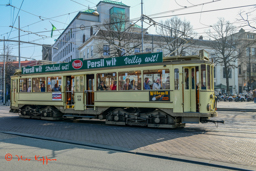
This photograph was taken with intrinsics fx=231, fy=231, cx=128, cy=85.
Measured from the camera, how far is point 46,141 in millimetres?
7855

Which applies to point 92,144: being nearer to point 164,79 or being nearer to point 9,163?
point 9,163

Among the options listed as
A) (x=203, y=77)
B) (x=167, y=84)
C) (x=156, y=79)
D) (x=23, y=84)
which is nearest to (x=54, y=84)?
(x=23, y=84)

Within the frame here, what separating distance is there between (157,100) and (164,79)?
934 mm

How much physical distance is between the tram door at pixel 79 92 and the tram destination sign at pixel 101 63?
0.59 meters

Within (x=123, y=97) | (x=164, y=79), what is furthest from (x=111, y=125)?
(x=164, y=79)

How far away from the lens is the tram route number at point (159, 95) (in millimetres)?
9579

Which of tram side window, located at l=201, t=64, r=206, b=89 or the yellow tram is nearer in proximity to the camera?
tram side window, located at l=201, t=64, r=206, b=89

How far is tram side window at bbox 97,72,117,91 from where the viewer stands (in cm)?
1098

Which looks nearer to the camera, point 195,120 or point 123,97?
point 195,120

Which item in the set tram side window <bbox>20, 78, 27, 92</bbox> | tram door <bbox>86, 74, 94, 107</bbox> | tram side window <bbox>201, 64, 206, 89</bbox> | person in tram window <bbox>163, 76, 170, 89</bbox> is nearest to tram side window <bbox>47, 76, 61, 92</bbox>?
tram door <bbox>86, 74, 94, 107</bbox>

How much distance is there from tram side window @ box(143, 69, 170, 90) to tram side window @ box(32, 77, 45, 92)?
675cm

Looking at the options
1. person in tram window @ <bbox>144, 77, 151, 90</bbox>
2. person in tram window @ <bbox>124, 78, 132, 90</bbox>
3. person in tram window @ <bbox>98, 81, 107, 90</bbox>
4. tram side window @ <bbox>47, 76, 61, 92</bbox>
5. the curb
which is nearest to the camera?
the curb

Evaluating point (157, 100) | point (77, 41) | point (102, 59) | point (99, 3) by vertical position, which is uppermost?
point (99, 3)

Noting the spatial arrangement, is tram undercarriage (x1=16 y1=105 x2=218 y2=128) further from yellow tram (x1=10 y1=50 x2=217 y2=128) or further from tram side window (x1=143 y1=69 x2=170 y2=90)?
tram side window (x1=143 y1=69 x2=170 y2=90)
